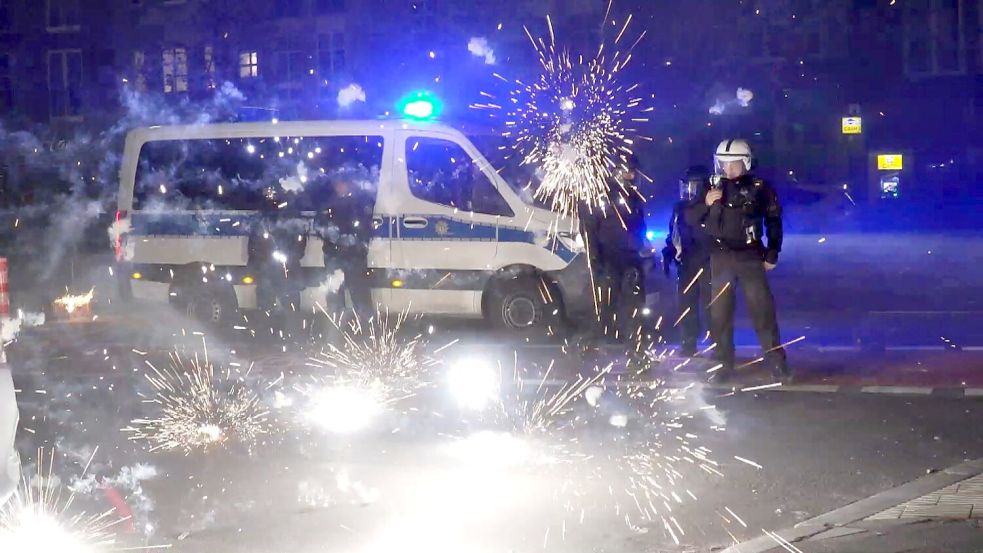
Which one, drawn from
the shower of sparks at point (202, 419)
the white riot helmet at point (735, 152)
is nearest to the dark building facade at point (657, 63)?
the white riot helmet at point (735, 152)

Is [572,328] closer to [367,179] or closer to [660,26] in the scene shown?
[367,179]

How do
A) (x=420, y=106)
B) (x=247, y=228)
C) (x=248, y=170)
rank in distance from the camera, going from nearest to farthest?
1. (x=420, y=106)
2. (x=247, y=228)
3. (x=248, y=170)

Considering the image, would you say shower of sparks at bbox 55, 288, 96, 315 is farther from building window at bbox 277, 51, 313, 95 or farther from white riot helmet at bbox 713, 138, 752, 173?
building window at bbox 277, 51, 313, 95

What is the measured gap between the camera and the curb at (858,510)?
18.5 feet

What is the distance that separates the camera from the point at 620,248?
10.5 metres

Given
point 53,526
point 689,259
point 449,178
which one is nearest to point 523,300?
point 449,178

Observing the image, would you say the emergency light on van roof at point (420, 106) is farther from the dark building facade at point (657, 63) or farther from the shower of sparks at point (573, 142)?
the dark building facade at point (657, 63)

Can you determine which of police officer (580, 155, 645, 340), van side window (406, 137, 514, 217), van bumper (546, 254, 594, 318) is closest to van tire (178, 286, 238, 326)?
van side window (406, 137, 514, 217)

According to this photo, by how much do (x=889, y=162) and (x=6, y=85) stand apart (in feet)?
95.1

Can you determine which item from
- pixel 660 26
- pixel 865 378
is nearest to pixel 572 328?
pixel 865 378

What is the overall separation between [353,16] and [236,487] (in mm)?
32151

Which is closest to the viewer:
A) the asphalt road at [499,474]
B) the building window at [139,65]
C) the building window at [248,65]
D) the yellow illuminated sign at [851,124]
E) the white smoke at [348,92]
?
the asphalt road at [499,474]

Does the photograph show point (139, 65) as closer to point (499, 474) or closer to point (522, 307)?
point (522, 307)

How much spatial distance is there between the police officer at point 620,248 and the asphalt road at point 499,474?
1.63 meters
